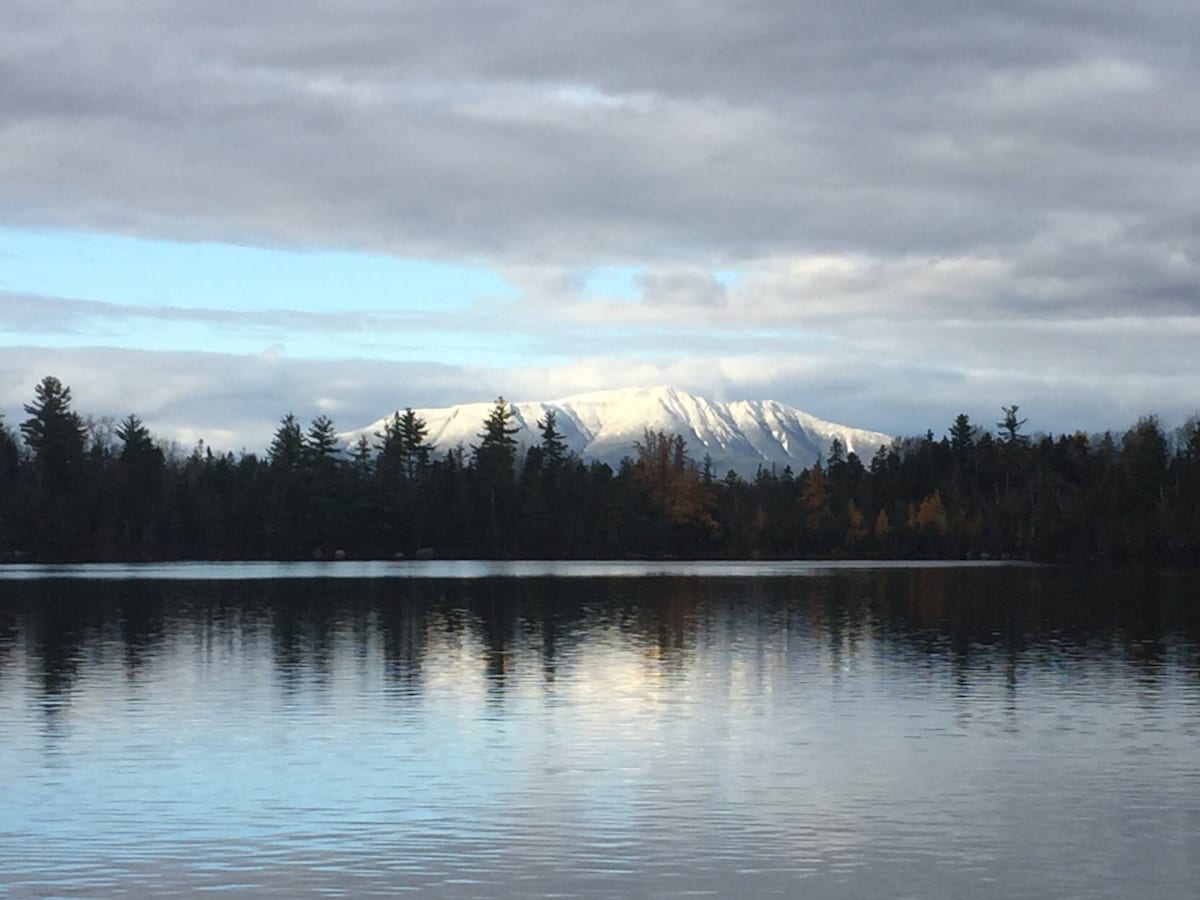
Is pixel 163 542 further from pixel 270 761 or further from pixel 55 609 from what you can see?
pixel 270 761

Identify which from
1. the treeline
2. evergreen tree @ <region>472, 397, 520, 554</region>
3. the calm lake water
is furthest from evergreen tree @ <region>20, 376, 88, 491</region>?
the calm lake water

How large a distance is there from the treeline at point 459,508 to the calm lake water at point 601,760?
10968cm

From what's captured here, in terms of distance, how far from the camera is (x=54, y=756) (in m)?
30.0

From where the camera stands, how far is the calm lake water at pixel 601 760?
2081 cm

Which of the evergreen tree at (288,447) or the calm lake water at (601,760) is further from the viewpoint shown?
the evergreen tree at (288,447)

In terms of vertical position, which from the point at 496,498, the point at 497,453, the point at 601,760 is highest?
the point at 497,453

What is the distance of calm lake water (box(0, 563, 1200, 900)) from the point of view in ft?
68.3

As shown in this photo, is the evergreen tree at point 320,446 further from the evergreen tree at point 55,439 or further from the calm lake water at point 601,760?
the calm lake water at point 601,760

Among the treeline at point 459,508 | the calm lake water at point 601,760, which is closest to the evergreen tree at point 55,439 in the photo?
the treeline at point 459,508

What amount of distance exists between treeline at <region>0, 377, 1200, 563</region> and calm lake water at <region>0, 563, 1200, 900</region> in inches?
4318

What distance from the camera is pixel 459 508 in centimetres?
18388

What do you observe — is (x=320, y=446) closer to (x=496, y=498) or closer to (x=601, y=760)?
(x=496, y=498)

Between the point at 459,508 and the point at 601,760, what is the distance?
509 ft

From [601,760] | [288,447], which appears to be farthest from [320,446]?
[601,760]
